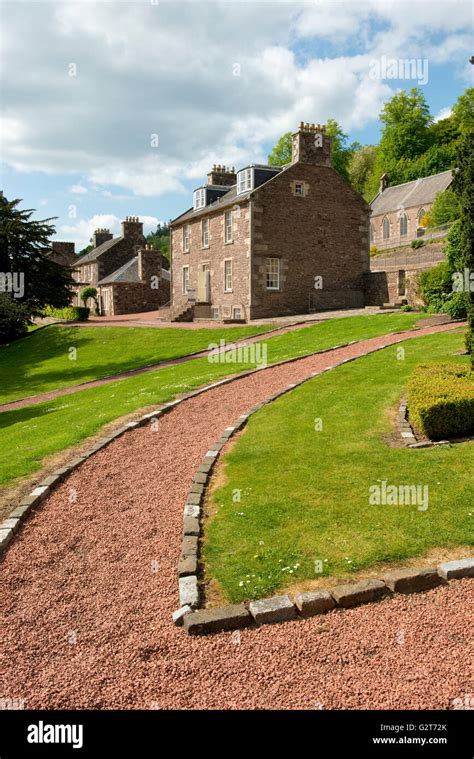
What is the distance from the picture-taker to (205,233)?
39.9 m

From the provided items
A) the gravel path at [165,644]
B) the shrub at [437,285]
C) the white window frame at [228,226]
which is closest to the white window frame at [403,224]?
the white window frame at [228,226]

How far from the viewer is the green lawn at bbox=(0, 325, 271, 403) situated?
79.4ft

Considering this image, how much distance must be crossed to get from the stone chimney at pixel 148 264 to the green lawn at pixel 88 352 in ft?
62.7

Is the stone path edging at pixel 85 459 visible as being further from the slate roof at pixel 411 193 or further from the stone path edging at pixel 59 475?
the slate roof at pixel 411 193

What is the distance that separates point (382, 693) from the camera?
13.8 ft

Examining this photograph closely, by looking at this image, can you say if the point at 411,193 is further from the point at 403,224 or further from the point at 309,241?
the point at 309,241

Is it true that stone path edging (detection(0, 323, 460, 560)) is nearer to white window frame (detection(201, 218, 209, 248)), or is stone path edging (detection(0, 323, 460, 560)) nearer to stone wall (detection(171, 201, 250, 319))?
stone wall (detection(171, 201, 250, 319))

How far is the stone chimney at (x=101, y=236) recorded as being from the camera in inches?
2785

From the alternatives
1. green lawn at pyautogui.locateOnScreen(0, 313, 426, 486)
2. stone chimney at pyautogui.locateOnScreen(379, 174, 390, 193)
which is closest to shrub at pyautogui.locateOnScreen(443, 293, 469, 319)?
green lawn at pyautogui.locateOnScreen(0, 313, 426, 486)

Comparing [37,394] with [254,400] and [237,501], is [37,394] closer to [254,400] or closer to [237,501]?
[254,400]

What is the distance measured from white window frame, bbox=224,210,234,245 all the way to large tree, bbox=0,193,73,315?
36.5 ft

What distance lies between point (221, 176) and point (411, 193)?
32.1 meters
